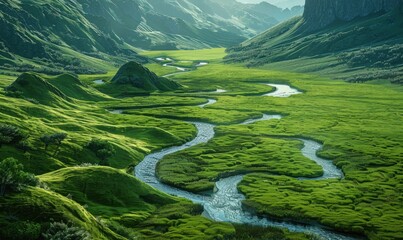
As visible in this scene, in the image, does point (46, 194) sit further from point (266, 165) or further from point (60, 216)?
point (266, 165)

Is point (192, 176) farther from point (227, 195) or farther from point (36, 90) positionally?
point (36, 90)

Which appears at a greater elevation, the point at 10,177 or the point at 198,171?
the point at 10,177

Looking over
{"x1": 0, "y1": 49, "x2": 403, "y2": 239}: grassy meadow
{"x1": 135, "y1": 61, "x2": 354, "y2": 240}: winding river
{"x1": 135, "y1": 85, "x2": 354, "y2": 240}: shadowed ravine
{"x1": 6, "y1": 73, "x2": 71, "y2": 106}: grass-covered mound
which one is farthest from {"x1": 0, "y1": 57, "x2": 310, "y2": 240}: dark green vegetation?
{"x1": 135, "y1": 61, "x2": 354, "y2": 240}: winding river

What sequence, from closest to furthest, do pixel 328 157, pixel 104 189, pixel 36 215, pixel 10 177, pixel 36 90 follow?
1. pixel 36 215
2. pixel 10 177
3. pixel 104 189
4. pixel 328 157
5. pixel 36 90

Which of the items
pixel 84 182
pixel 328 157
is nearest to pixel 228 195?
pixel 84 182

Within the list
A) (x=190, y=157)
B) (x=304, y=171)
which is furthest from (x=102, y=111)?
(x=304, y=171)
